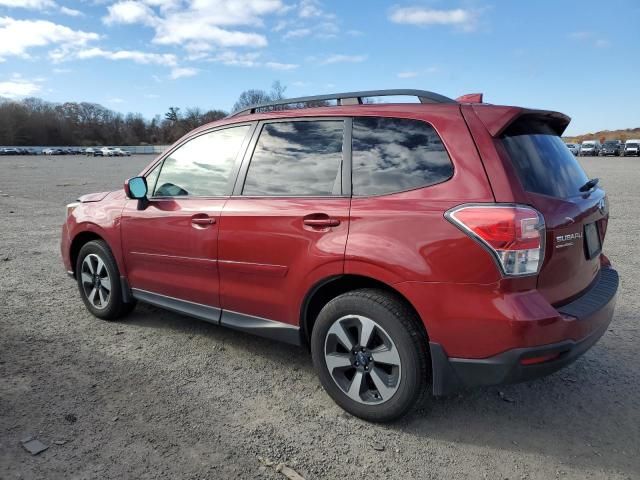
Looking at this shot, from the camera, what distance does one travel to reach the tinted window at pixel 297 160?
124 inches

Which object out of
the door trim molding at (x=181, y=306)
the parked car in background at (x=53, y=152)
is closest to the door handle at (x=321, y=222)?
the door trim molding at (x=181, y=306)

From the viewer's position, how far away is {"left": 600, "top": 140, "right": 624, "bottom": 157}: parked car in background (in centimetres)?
5962

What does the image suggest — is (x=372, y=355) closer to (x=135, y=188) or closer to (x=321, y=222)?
(x=321, y=222)

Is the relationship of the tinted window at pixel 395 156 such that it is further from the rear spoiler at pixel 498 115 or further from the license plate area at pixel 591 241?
the license plate area at pixel 591 241

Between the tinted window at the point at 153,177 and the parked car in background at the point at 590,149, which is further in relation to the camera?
the parked car in background at the point at 590,149

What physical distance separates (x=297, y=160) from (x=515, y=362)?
178 centimetres

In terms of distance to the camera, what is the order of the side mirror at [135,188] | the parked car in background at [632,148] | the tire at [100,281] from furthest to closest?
1. the parked car in background at [632,148]
2. the tire at [100,281]
3. the side mirror at [135,188]

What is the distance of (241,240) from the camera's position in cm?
340

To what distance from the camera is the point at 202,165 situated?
3.88m

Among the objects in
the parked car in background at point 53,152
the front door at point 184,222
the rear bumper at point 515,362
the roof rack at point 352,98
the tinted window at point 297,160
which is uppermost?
the roof rack at point 352,98

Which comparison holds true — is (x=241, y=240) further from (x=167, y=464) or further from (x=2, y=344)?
(x=2, y=344)

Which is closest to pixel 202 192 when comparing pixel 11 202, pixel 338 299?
pixel 338 299

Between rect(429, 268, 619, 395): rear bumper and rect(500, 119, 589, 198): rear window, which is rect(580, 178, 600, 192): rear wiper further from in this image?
rect(429, 268, 619, 395): rear bumper

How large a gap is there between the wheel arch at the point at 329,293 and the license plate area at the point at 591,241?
1.07 meters
